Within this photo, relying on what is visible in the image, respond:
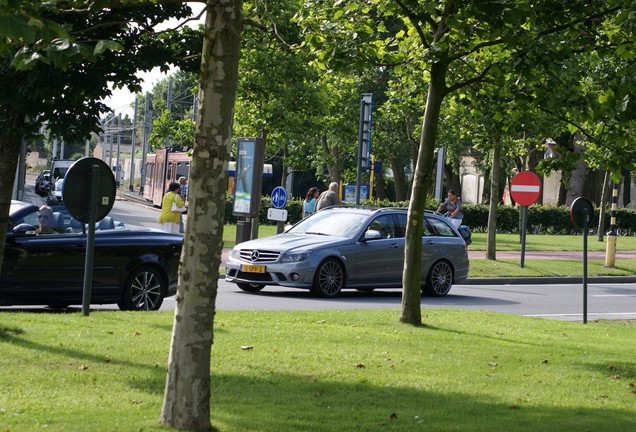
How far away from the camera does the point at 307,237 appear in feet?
63.8

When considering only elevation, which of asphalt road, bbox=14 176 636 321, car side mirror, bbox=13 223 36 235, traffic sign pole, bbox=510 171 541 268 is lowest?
asphalt road, bbox=14 176 636 321

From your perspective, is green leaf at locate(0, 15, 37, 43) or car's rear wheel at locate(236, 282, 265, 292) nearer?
green leaf at locate(0, 15, 37, 43)

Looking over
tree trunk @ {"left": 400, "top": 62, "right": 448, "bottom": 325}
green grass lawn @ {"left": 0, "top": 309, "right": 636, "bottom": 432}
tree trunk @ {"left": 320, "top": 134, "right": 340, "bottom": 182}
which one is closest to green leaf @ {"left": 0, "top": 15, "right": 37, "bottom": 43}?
green grass lawn @ {"left": 0, "top": 309, "right": 636, "bottom": 432}

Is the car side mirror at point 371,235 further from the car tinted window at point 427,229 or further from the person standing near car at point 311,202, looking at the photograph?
the person standing near car at point 311,202

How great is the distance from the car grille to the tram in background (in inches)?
1036

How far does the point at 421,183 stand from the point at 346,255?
6003mm

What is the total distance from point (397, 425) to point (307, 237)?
12086mm

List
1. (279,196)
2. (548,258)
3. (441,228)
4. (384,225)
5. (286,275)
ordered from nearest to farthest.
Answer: (286,275)
(384,225)
(441,228)
(279,196)
(548,258)

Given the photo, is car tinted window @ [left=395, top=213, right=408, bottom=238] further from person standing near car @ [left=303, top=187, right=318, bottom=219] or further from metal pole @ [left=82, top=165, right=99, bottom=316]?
person standing near car @ [left=303, top=187, right=318, bottom=219]

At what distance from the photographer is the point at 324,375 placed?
9391 mm

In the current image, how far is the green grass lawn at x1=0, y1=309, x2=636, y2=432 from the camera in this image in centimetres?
747

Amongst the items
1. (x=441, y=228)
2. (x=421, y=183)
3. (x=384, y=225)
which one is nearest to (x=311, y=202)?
(x=441, y=228)

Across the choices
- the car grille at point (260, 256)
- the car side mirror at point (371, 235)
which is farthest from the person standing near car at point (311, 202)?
the car grille at point (260, 256)

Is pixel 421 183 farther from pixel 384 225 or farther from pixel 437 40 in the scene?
pixel 384 225
